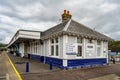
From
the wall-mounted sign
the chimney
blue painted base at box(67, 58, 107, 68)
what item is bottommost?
blue painted base at box(67, 58, 107, 68)

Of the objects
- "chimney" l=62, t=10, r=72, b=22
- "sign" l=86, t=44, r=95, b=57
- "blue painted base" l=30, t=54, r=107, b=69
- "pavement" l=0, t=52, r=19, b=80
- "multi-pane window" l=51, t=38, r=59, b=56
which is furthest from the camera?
"chimney" l=62, t=10, r=72, b=22

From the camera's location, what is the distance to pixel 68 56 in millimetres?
11977

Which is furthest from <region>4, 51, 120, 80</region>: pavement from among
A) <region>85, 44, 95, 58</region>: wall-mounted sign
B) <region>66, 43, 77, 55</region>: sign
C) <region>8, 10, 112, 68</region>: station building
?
<region>85, 44, 95, 58</region>: wall-mounted sign

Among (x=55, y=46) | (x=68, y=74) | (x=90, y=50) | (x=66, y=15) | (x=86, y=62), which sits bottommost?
(x=68, y=74)

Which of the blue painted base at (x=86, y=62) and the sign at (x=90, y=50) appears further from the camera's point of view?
the sign at (x=90, y=50)

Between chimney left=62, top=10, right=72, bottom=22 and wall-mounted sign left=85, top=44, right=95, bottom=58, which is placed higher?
chimney left=62, top=10, right=72, bottom=22

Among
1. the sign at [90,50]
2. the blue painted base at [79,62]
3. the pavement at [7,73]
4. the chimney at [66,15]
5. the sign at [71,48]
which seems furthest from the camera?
the chimney at [66,15]

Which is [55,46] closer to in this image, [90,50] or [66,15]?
[90,50]

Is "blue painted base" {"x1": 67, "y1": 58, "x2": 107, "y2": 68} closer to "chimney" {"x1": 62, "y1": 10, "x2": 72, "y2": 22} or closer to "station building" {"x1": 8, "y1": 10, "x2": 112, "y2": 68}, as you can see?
"station building" {"x1": 8, "y1": 10, "x2": 112, "y2": 68}

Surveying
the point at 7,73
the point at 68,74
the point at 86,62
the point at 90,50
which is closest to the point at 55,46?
the point at 86,62

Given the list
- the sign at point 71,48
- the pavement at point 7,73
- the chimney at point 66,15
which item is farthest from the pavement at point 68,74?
the chimney at point 66,15

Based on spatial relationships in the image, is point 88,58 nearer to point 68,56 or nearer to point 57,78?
point 68,56

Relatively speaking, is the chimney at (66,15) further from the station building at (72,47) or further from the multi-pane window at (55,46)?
the multi-pane window at (55,46)

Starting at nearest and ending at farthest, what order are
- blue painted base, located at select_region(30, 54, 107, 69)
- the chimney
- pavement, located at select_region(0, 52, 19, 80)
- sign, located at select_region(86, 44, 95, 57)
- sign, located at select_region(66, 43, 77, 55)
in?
pavement, located at select_region(0, 52, 19, 80) < sign, located at select_region(66, 43, 77, 55) < blue painted base, located at select_region(30, 54, 107, 69) < sign, located at select_region(86, 44, 95, 57) < the chimney
